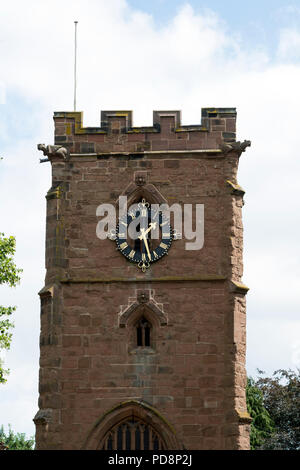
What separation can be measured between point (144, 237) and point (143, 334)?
8.79ft

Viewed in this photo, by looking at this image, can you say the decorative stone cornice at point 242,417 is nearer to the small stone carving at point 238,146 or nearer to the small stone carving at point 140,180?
the small stone carving at point 140,180

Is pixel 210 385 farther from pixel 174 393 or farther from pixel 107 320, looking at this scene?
pixel 107 320

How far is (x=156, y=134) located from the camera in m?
38.8

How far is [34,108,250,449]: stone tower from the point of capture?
1443 inches

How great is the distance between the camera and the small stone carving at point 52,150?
1517 inches

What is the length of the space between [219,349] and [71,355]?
398 centimetres

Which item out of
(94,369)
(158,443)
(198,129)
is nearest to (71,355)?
(94,369)

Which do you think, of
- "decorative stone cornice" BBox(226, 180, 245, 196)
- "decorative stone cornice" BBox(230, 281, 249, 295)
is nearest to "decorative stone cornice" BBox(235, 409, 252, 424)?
"decorative stone cornice" BBox(230, 281, 249, 295)

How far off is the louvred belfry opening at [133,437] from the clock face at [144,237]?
4.20 m

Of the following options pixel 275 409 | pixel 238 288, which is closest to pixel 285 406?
pixel 275 409

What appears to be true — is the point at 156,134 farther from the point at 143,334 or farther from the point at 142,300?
the point at 143,334

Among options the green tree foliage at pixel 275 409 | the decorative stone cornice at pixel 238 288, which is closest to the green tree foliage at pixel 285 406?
the green tree foliage at pixel 275 409
